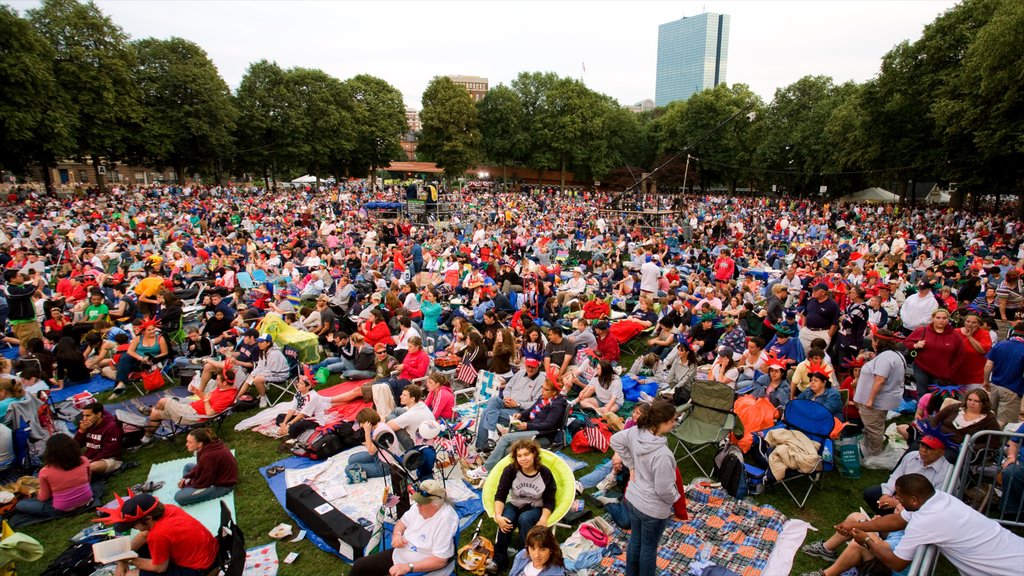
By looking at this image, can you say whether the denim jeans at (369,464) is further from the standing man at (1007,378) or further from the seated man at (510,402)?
the standing man at (1007,378)

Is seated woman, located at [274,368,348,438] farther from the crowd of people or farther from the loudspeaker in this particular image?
the loudspeaker

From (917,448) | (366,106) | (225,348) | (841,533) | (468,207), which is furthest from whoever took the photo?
(366,106)

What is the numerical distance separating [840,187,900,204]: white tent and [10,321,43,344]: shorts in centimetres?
4673

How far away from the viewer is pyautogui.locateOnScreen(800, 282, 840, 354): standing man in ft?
24.7

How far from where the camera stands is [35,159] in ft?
97.9

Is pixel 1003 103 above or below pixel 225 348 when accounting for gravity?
above

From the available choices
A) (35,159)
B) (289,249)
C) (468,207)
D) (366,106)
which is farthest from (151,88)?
(289,249)

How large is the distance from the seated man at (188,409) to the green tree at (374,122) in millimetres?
46060

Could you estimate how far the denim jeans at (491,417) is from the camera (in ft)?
20.6

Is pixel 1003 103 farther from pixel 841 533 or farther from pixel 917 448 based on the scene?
pixel 841 533

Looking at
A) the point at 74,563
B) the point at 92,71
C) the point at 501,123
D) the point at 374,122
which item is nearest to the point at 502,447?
the point at 74,563

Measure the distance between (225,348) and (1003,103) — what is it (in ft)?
85.4

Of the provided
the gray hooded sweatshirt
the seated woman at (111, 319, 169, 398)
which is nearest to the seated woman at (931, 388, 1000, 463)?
the gray hooded sweatshirt

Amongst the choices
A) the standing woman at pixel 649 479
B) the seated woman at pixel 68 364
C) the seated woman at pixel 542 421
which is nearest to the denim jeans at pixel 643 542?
the standing woman at pixel 649 479
